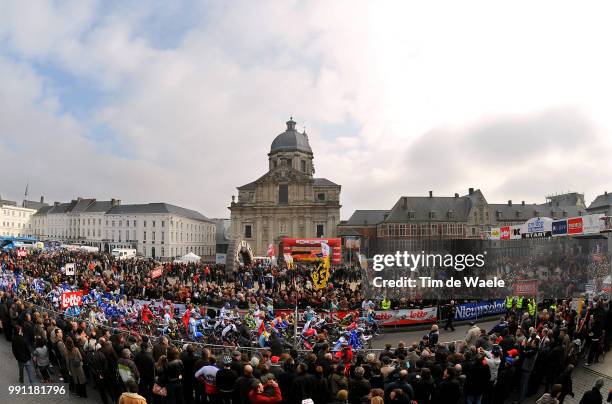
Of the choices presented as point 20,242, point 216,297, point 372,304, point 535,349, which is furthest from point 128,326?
point 20,242

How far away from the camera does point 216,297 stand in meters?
21.0

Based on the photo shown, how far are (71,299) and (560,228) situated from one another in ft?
122

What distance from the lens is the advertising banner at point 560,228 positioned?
38.3 metres

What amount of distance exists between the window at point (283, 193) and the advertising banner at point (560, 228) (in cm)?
4550

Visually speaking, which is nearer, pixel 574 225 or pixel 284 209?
pixel 574 225

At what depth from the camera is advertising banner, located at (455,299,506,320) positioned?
19.9m

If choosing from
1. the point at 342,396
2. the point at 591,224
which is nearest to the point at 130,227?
the point at 591,224

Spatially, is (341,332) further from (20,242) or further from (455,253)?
(20,242)

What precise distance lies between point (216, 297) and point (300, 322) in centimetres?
497

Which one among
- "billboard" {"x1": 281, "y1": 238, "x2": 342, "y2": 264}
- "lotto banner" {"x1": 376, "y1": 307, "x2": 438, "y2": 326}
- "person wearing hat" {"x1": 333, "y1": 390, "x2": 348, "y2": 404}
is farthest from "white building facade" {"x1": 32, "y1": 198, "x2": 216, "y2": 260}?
"person wearing hat" {"x1": 333, "y1": 390, "x2": 348, "y2": 404}

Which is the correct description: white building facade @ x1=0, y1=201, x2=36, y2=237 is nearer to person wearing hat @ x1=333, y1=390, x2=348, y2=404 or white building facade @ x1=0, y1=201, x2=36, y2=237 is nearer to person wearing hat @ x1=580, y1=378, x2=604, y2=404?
person wearing hat @ x1=333, y1=390, x2=348, y2=404

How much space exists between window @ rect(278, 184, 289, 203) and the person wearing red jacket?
233 ft

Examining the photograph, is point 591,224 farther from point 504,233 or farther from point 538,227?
point 504,233

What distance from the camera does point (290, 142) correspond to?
8838cm
